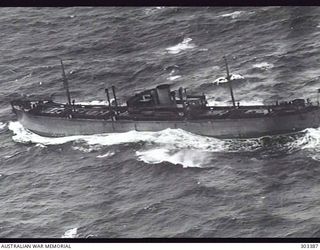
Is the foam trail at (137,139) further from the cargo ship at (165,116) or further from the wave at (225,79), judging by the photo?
the wave at (225,79)

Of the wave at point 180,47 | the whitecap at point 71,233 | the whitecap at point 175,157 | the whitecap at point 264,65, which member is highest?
the wave at point 180,47

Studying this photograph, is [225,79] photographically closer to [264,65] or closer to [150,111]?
[264,65]

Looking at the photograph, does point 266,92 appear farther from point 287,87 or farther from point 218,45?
point 218,45

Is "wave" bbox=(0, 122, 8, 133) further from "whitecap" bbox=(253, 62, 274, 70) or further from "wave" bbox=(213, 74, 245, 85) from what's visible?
"whitecap" bbox=(253, 62, 274, 70)

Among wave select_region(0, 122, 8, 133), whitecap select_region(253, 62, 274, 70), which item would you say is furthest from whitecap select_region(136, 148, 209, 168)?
wave select_region(0, 122, 8, 133)

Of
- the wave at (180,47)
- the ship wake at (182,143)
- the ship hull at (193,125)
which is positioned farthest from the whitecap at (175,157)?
the wave at (180,47)

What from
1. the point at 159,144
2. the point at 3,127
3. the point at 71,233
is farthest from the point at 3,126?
the point at 71,233
